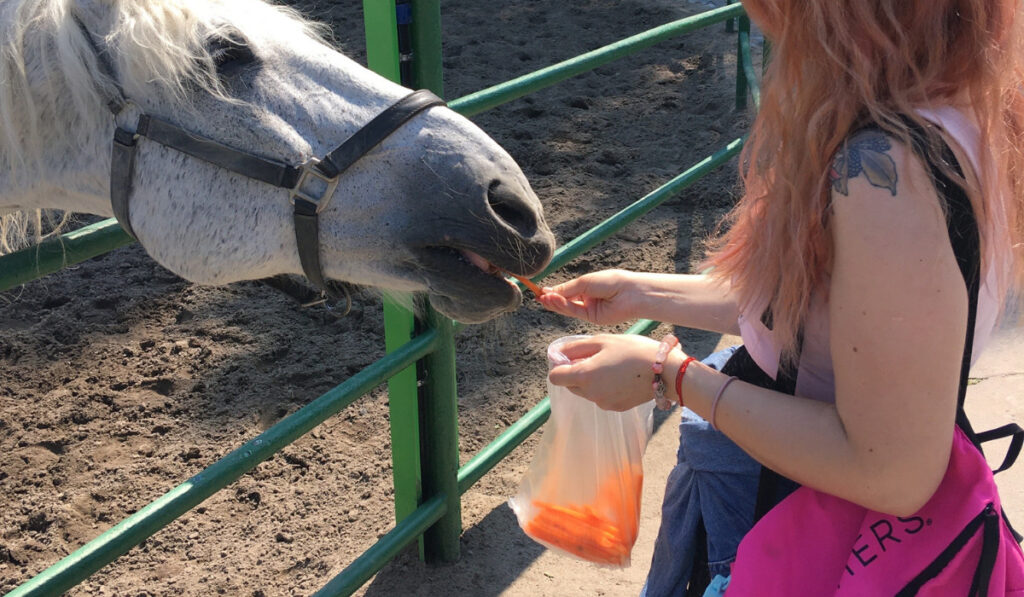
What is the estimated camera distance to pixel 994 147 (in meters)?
0.96

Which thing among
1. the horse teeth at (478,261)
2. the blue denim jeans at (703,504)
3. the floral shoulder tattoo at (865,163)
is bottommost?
the blue denim jeans at (703,504)

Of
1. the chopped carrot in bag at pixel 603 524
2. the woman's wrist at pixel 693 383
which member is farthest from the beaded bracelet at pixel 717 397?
the chopped carrot in bag at pixel 603 524

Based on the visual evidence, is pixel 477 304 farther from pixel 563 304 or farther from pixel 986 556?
pixel 986 556

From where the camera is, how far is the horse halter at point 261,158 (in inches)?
52.8

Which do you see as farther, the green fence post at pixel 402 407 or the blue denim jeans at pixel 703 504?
the green fence post at pixel 402 407

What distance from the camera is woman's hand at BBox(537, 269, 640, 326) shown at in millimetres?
1485

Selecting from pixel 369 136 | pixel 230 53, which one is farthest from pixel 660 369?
pixel 230 53

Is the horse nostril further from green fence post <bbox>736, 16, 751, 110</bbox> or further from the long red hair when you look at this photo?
green fence post <bbox>736, 16, 751, 110</bbox>

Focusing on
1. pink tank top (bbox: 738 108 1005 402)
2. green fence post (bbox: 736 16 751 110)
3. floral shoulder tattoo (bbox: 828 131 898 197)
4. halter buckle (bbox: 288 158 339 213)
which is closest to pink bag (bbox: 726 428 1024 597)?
pink tank top (bbox: 738 108 1005 402)

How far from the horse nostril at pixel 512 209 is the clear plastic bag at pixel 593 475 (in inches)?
11.3

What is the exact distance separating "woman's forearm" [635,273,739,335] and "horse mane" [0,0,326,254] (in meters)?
0.74

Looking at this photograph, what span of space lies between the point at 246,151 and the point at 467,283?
396 mm

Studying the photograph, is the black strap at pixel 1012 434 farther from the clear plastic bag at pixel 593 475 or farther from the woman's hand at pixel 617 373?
the clear plastic bag at pixel 593 475

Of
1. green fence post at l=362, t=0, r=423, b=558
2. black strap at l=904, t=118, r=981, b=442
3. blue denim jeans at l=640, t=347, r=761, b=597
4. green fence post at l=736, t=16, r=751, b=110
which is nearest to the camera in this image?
black strap at l=904, t=118, r=981, b=442
